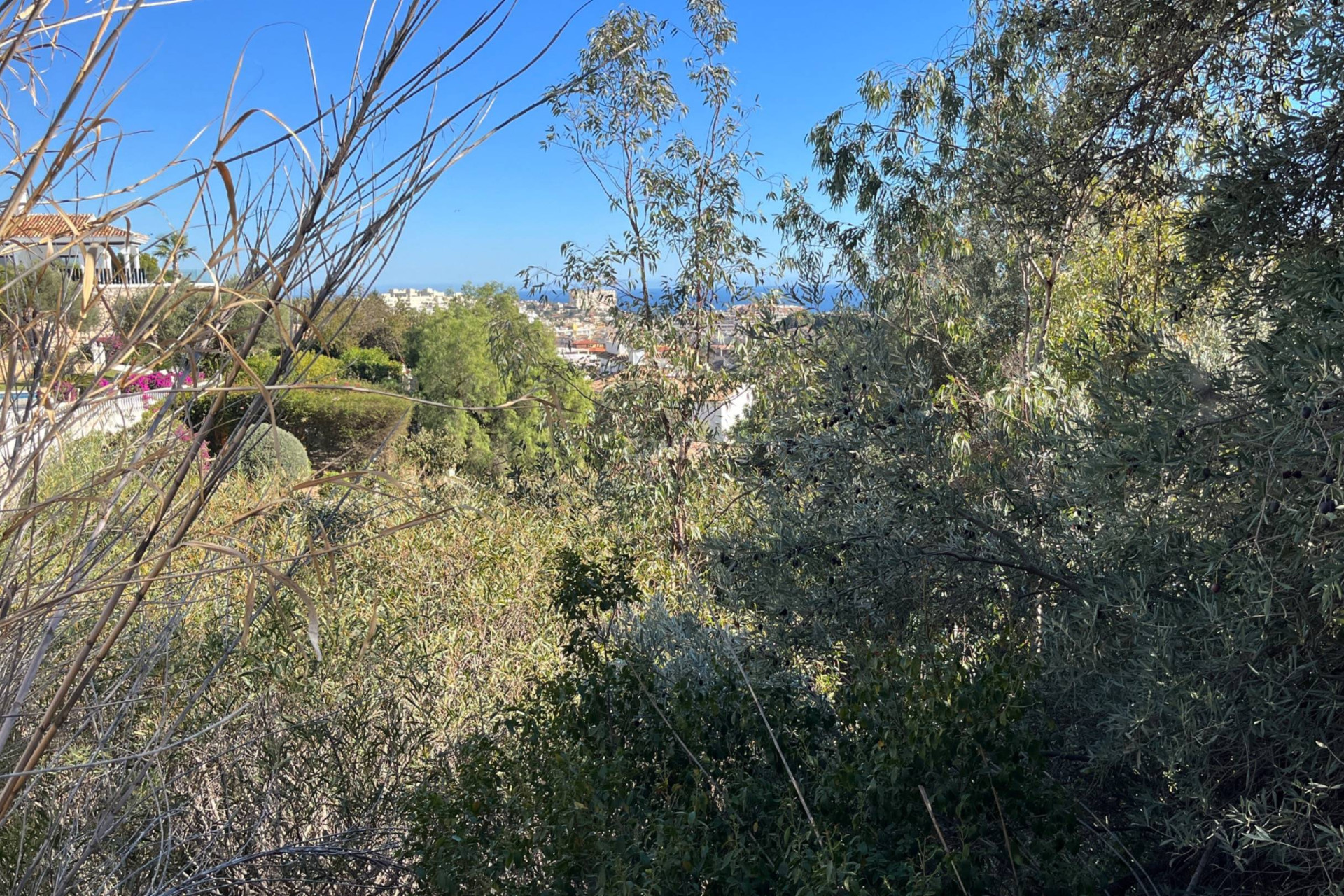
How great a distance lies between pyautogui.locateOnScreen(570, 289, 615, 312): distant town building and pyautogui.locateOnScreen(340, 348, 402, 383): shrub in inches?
427

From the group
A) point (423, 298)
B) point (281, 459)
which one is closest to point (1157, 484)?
point (281, 459)

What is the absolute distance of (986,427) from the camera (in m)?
3.24

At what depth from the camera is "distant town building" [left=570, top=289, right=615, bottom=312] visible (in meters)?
7.20

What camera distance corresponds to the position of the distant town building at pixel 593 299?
7.20 metres

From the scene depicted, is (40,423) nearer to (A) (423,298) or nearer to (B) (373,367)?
(B) (373,367)

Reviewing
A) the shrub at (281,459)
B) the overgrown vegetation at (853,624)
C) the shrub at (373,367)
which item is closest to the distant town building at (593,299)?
the shrub at (281,459)

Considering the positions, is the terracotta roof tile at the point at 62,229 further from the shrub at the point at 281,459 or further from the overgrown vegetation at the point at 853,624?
the shrub at the point at 281,459

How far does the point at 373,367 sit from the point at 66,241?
60.3 feet

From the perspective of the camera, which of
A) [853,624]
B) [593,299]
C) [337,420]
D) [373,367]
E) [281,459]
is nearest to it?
[853,624]

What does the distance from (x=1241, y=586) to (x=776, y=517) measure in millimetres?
1347

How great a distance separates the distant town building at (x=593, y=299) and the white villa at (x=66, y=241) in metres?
6.02

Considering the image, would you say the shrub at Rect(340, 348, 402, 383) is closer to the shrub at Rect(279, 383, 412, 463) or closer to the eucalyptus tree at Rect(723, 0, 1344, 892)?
the shrub at Rect(279, 383, 412, 463)

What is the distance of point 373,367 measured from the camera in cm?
1844

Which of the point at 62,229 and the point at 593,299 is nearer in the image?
the point at 62,229
